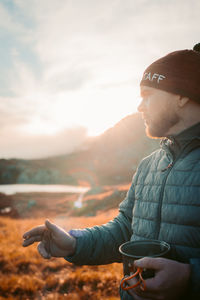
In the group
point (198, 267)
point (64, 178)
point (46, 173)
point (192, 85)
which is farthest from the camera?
point (46, 173)

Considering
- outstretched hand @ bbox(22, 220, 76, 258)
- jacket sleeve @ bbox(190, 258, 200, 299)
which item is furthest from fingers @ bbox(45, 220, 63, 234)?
jacket sleeve @ bbox(190, 258, 200, 299)

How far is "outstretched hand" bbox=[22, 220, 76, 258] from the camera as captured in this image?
190 centimetres

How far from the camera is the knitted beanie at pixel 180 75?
2.01m

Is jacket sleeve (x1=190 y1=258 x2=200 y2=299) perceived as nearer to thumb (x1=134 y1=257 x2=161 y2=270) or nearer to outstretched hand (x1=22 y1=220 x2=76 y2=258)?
thumb (x1=134 y1=257 x2=161 y2=270)

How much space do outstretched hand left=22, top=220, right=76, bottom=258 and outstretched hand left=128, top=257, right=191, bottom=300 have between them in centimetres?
85

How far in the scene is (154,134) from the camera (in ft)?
7.04

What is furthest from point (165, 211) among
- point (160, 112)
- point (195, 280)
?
point (160, 112)

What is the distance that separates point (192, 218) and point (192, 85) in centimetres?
122

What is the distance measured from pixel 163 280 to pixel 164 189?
0.76 m

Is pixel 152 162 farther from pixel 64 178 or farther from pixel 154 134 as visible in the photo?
pixel 64 178

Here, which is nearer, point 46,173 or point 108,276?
point 108,276

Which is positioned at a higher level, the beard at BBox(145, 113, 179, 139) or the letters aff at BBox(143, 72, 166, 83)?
the letters aff at BBox(143, 72, 166, 83)

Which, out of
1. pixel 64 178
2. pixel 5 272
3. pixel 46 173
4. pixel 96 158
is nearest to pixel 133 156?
pixel 96 158

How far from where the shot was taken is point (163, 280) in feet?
3.99
